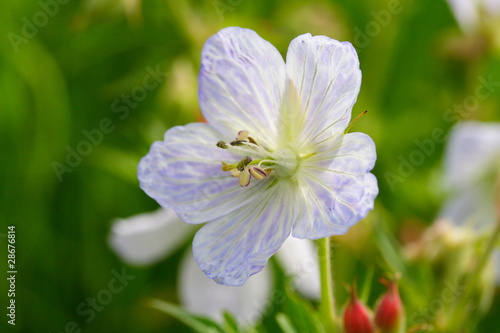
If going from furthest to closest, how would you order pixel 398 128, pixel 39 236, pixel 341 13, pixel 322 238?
pixel 341 13 → pixel 398 128 → pixel 39 236 → pixel 322 238

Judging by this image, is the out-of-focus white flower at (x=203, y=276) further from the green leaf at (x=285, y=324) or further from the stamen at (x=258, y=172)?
the stamen at (x=258, y=172)

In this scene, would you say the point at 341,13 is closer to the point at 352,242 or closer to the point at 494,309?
the point at 352,242

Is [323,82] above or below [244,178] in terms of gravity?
above

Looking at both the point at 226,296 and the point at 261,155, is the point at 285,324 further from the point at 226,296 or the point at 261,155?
the point at 226,296

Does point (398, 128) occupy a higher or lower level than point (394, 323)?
lower

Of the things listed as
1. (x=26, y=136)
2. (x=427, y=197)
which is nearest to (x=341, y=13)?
(x=427, y=197)

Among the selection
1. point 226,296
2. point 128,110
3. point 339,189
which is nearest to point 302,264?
point 226,296

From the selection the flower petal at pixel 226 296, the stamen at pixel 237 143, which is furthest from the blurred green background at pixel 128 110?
the stamen at pixel 237 143
